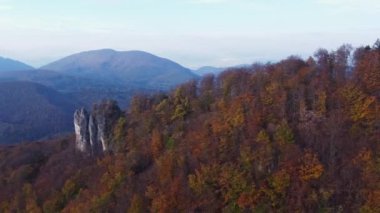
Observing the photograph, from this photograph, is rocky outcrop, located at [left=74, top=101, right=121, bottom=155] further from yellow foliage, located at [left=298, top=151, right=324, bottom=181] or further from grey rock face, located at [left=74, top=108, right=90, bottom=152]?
yellow foliage, located at [left=298, top=151, right=324, bottom=181]

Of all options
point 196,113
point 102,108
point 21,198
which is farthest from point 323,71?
point 21,198

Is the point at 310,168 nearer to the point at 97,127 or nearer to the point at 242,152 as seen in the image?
the point at 242,152

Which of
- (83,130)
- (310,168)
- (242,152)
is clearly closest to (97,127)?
(83,130)

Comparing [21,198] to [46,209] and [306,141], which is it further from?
[306,141]

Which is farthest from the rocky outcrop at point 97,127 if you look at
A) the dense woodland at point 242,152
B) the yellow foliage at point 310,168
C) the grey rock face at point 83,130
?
the yellow foliage at point 310,168

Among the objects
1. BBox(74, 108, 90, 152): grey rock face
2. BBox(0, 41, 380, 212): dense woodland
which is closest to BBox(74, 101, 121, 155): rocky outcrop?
BBox(74, 108, 90, 152): grey rock face

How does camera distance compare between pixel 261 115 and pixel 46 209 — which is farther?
pixel 46 209
